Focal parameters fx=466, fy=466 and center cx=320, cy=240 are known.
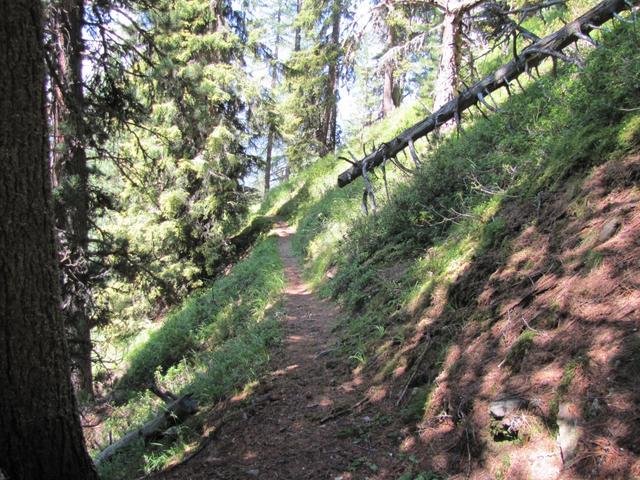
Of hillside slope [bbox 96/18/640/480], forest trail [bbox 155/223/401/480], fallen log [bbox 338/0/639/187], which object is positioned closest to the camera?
hillside slope [bbox 96/18/640/480]

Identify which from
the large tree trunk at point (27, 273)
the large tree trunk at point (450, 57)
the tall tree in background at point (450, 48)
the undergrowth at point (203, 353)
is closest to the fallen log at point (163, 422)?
the undergrowth at point (203, 353)

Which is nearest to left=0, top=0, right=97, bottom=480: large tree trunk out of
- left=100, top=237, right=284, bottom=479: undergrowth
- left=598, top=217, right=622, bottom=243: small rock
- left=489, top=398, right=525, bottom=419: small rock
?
left=100, top=237, right=284, bottom=479: undergrowth

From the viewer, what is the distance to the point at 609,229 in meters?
3.66

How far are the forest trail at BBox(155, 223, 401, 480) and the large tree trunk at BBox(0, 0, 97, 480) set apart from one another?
5.19 ft

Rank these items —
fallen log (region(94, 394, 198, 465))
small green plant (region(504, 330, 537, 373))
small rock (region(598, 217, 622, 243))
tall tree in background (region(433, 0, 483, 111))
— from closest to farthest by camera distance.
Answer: small green plant (region(504, 330, 537, 373))
small rock (region(598, 217, 622, 243))
fallen log (region(94, 394, 198, 465))
tall tree in background (region(433, 0, 483, 111))

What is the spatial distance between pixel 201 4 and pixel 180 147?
498 centimetres

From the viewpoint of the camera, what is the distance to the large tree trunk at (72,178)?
7520 millimetres

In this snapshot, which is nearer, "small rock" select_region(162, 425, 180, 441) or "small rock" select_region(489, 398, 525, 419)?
"small rock" select_region(489, 398, 525, 419)

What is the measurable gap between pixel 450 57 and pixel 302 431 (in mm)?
8918

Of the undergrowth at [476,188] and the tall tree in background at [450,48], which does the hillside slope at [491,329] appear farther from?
the tall tree in background at [450,48]

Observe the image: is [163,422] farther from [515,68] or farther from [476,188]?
[515,68]

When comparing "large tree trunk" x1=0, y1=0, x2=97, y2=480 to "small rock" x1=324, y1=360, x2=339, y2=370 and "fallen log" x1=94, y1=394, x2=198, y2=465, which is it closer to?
"fallen log" x1=94, y1=394, x2=198, y2=465

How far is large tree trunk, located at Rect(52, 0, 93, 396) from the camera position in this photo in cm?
752

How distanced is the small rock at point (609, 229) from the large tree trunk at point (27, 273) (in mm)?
4240
